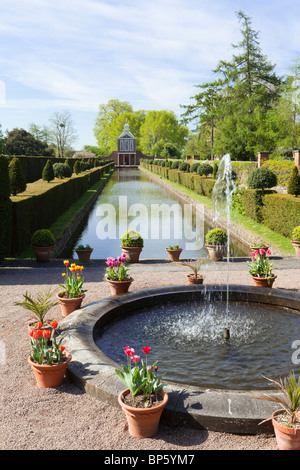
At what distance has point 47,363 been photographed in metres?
4.27

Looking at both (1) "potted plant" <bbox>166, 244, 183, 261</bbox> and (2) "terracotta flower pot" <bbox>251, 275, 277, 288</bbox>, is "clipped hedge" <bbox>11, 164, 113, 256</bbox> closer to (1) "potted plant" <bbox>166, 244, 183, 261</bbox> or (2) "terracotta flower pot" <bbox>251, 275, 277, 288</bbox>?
(1) "potted plant" <bbox>166, 244, 183, 261</bbox>

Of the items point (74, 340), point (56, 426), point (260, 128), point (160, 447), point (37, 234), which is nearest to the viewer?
point (160, 447)

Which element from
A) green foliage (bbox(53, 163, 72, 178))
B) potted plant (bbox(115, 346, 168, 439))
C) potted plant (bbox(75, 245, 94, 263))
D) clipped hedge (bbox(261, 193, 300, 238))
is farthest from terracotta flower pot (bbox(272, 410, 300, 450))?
green foliage (bbox(53, 163, 72, 178))

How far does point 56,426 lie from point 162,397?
956 mm

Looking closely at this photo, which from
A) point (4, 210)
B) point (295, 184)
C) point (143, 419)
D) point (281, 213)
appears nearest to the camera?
point (143, 419)

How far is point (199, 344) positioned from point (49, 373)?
2.19 metres

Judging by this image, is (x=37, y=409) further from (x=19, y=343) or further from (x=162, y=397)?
(x=19, y=343)

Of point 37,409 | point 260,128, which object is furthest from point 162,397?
point 260,128

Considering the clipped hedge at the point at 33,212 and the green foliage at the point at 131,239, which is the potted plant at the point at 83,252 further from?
the clipped hedge at the point at 33,212

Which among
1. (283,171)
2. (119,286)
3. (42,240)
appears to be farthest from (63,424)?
(283,171)

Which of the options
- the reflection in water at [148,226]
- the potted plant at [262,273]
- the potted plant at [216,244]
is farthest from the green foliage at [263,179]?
the potted plant at [262,273]

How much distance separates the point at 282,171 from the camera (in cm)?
1930

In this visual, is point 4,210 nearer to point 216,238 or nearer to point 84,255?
point 84,255

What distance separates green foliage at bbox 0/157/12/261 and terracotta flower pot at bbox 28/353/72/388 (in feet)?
21.4
